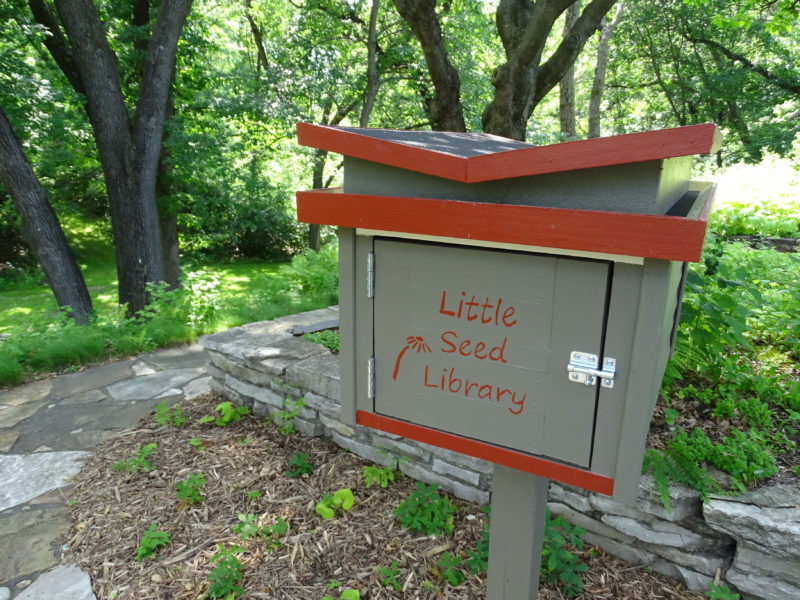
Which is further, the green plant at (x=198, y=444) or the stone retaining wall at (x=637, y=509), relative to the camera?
the green plant at (x=198, y=444)

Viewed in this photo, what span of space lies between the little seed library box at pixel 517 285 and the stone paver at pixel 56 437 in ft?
6.36

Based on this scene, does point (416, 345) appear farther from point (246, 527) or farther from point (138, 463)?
point (138, 463)

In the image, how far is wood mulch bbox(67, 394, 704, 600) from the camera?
219cm

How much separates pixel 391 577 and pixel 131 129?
19.7 ft

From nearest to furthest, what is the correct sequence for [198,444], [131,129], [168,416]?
[198,444], [168,416], [131,129]

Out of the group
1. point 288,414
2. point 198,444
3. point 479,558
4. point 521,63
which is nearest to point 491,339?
point 479,558

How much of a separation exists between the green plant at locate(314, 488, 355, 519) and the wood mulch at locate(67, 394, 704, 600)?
1.8 inches

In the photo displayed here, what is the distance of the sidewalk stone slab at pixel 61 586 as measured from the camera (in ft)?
7.13

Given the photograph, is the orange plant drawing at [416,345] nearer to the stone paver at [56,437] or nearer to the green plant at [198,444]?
the stone paver at [56,437]

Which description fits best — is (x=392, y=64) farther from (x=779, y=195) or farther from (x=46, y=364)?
(x=46, y=364)

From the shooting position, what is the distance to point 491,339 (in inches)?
48.6

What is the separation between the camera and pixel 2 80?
561cm

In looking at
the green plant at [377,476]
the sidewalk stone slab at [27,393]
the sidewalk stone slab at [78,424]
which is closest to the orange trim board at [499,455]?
the green plant at [377,476]

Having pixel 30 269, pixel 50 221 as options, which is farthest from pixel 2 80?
pixel 30 269
